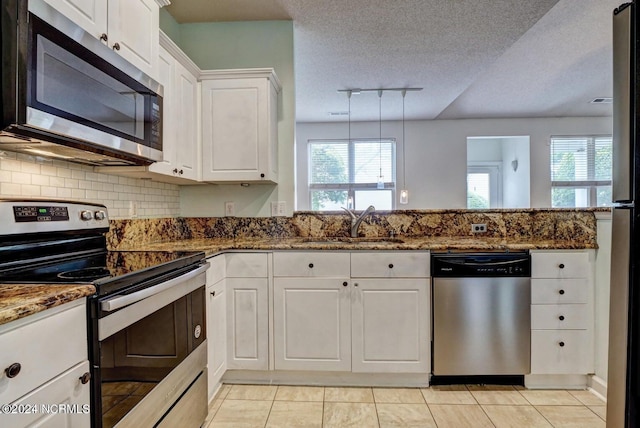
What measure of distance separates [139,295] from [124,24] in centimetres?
123

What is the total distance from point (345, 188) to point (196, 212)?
12.2 ft

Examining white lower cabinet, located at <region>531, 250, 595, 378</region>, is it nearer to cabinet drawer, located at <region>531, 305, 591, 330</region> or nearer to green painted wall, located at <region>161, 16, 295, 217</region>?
cabinet drawer, located at <region>531, 305, 591, 330</region>

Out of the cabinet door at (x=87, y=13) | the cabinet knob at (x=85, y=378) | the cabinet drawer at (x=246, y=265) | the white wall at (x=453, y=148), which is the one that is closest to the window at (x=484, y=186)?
the white wall at (x=453, y=148)

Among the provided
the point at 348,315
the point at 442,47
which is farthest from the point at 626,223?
the point at 442,47

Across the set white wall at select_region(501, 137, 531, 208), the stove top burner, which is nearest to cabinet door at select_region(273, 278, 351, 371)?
the stove top burner

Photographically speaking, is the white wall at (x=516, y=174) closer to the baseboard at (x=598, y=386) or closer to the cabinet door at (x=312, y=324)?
the baseboard at (x=598, y=386)

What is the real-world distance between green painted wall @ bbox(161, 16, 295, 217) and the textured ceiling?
9 centimetres

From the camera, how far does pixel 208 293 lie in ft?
6.03

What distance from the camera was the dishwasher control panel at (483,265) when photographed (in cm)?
→ 202

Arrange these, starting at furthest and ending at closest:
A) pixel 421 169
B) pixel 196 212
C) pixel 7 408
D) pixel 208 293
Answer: pixel 421 169
pixel 196 212
pixel 208 293
pixel 7 408

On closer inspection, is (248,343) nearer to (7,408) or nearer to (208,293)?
(208,293)

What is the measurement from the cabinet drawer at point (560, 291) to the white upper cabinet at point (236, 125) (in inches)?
72.9

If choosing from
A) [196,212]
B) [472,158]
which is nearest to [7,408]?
[196,212]

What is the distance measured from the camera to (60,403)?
0.85 meters
